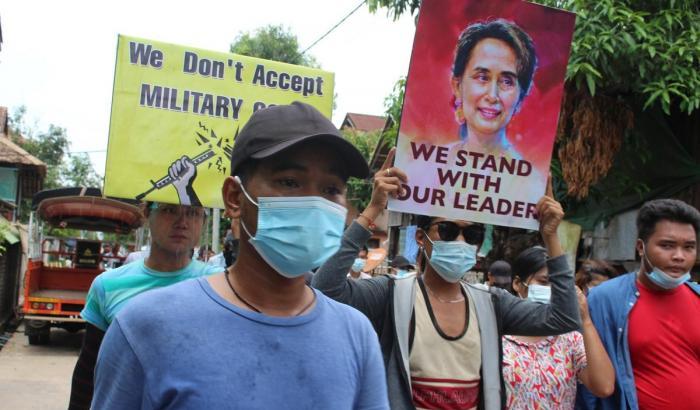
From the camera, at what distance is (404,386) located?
2738 mm

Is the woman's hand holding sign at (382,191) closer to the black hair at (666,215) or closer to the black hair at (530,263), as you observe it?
the black hair at (530,263)

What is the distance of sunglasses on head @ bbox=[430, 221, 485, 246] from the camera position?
3.21 meters

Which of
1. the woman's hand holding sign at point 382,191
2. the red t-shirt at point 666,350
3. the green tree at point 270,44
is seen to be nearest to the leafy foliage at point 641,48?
the red t-shirt at point 666,350

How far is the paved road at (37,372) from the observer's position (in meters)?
8.67

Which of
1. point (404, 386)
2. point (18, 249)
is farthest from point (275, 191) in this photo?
point (18, 249)

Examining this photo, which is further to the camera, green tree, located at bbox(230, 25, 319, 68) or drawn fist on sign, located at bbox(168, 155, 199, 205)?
green tree, located at bbox(230, 25, 319, 68)

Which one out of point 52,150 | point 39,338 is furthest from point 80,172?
point 39,338

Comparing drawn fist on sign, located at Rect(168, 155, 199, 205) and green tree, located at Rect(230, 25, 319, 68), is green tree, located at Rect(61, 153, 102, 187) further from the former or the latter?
drawn fist on sign, located at Rect(168, 155, 199, 205)

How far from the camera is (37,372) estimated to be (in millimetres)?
10656

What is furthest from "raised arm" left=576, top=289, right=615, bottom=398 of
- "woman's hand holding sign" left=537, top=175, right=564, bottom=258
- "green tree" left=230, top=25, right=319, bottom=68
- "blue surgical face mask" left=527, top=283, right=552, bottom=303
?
"green tree" left=230, top=25, right=319, bottom=68

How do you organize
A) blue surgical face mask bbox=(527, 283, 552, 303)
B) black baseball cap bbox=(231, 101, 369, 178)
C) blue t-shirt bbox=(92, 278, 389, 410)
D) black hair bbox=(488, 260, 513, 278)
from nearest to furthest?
blue t-shirt bbox=(92, 278, 389, 410) → black baseball cap bbox=(231, 101, 369, 178) → blue surgical face mask bbox=(527, 283, 552, 303) → black hair bbox=(488, 260, 513, 278)

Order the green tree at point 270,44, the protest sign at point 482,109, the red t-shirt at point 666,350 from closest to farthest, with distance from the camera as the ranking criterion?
the protest sign at point 482,109 → the red t-shirt at point 666,350 → the green tree at point 270,44

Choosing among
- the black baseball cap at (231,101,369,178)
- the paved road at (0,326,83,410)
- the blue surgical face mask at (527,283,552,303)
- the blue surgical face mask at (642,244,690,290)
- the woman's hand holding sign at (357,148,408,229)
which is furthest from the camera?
the paved road at (0,326,83,410)

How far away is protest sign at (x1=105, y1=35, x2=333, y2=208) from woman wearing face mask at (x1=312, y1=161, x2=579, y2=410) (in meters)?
0.96
